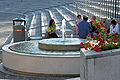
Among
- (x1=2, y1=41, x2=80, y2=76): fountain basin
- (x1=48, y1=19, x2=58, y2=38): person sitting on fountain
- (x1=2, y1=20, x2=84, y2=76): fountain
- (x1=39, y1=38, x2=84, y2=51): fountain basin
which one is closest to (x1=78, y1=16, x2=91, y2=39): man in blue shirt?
(x1=39, y1=38, x2=84, y2=51): fountain basin

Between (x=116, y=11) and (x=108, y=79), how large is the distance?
43.1 ft

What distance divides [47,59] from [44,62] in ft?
0.48

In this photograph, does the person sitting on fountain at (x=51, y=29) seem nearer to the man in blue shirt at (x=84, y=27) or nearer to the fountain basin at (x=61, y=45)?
the man in blue shirt at (x=84, y=27)

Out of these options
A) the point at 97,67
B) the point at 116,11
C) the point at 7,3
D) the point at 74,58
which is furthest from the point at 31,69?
the point at 7,3

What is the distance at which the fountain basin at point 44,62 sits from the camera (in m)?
12.6

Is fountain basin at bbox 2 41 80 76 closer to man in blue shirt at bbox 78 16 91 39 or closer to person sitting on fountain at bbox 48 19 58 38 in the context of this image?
man in blue shirt at bbox 78 16 91 39

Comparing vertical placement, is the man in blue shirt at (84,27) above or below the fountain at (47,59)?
above

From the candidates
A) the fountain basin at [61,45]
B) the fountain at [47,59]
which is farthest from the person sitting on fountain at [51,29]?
the fountain at [47,59]

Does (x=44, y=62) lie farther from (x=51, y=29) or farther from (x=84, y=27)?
(x=51, y=29)

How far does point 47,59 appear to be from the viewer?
12.7 metres

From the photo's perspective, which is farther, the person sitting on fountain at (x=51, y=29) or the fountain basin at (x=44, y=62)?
the person sitting on fountain at (x=51, y=29)

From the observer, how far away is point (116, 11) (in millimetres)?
21250

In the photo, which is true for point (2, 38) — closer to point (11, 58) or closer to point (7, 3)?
point (11, 58)

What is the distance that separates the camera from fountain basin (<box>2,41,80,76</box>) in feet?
41.4
